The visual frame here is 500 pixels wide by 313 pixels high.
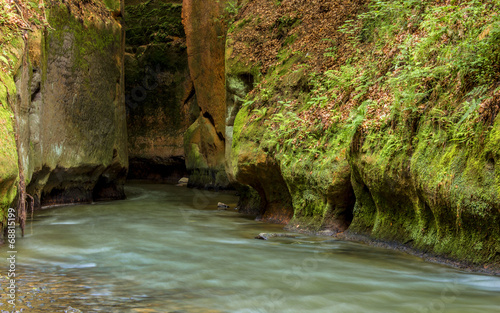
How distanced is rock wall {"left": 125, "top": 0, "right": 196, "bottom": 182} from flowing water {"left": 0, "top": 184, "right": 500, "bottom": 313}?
59.6ft

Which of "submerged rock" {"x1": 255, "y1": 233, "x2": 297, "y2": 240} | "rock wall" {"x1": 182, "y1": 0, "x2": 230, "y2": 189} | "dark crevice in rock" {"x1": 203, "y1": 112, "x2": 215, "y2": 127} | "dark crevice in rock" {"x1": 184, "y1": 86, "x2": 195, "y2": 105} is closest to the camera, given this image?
"submerged rock" {"x1": 255, "y1": 233, "x2": 297, "y2": 240}

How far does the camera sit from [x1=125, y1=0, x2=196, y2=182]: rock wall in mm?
27344

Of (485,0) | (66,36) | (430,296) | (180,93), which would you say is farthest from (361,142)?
(180,93)

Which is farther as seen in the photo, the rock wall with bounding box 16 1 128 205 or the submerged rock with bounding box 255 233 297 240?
the rock wall with bounding box 16 1 128 205

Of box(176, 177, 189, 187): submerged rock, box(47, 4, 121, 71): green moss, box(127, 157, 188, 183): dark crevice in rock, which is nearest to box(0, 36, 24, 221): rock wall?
box(47, 4, 121, 71): green moss

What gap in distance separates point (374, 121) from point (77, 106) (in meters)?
10.4

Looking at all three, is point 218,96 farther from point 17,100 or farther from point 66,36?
point 17,100

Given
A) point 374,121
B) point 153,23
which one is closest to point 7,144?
point 374,121

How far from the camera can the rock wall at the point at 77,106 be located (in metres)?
12.6

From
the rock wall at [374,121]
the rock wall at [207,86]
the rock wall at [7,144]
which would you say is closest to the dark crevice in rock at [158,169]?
the rock wall at [207,86]

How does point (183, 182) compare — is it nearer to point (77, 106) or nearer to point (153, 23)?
point (153, 23)

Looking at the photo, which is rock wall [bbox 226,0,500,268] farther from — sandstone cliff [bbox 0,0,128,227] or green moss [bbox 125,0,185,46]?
green moss [bbox 125,0,185,46]

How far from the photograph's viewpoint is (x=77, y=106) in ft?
48.4

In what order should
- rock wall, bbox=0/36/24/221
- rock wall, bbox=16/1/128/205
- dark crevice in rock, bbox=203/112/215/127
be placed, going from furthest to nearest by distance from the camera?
dark crevice in rock, bbox=203/112/215/127
rock wall, bbox=16/1/128/205
rock wall, bbox=0/36/24/221
